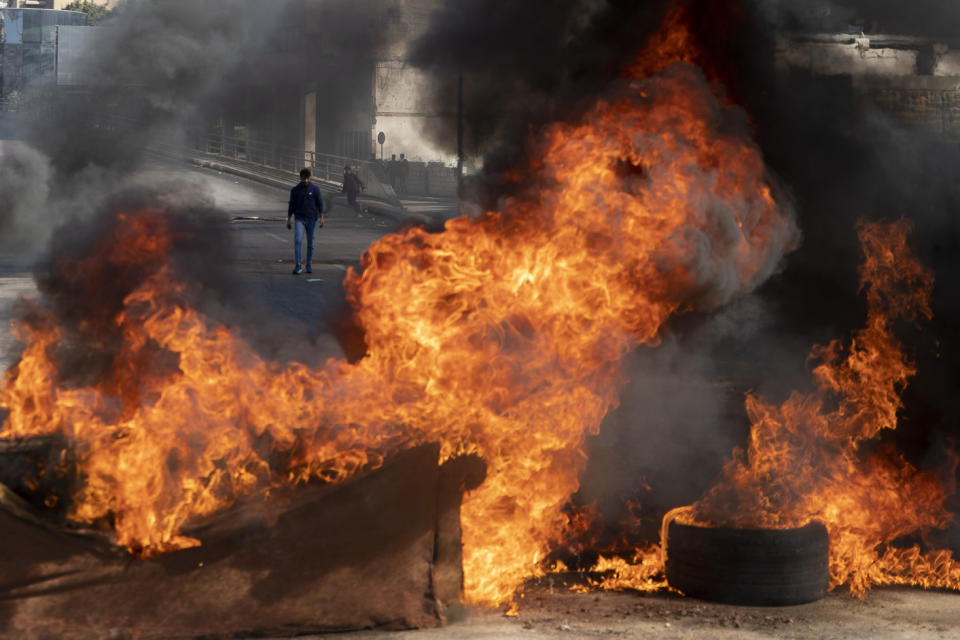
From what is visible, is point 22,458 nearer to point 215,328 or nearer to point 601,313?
point 215,328

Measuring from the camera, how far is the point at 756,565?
21.4 feet

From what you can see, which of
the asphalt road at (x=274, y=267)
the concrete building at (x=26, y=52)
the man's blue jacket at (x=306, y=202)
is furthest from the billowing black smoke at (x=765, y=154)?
the concrete building at (x=26, y=52)

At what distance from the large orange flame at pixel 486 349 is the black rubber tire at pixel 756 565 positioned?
992 mm

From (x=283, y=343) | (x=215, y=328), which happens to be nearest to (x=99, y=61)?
(x=283, y=343)

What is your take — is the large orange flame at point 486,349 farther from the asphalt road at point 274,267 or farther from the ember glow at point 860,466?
the asphalt road at point 274,267

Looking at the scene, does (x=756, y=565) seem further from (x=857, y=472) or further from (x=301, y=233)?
(x=301, y=233)

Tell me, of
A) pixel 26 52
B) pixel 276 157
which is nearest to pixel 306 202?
pixel 276 157

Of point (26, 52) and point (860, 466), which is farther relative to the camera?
point (26, 52)

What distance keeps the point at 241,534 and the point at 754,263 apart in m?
3.79

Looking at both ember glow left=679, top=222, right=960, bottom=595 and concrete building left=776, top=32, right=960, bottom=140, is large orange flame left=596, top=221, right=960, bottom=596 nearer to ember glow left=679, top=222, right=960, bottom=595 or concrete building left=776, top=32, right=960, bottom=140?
ember glow left=679, top=222, right=960, bottom=595

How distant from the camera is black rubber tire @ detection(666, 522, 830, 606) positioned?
6504 mm

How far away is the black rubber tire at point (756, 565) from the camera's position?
21.3ft

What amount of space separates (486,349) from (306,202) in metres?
11.9

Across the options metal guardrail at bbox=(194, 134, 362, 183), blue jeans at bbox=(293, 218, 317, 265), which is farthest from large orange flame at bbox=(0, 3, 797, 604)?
metal guardrail at bbox=(194, 134, 362, 183)
